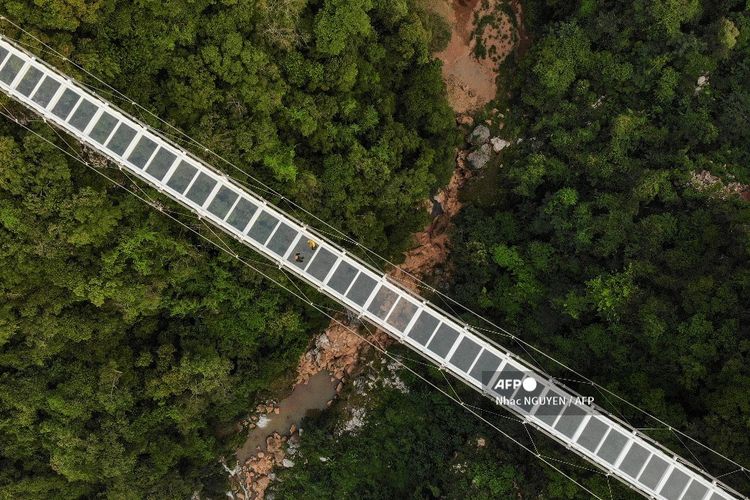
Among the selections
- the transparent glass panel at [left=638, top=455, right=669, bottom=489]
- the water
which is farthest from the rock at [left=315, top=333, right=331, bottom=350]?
the transparent glass panel at [left=638, top=455, right=669, bottom=489]

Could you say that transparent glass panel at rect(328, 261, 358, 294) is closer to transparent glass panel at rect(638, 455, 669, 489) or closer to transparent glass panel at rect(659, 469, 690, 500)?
transparent glass panel at rect(638, 455, 669, 489)

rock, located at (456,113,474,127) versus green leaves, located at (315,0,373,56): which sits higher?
rock, located at (456,113,474,127)

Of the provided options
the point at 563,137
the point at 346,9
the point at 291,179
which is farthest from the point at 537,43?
the point at 291,179

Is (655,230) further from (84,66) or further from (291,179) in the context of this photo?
(84,66)

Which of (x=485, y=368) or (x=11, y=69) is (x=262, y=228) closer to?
(x=485, y=368)

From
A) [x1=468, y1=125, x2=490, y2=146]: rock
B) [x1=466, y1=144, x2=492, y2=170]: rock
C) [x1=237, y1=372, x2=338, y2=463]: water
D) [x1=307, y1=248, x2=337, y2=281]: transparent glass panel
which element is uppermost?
[x1=468, y1=125, x2=490, y2=146]: rock
